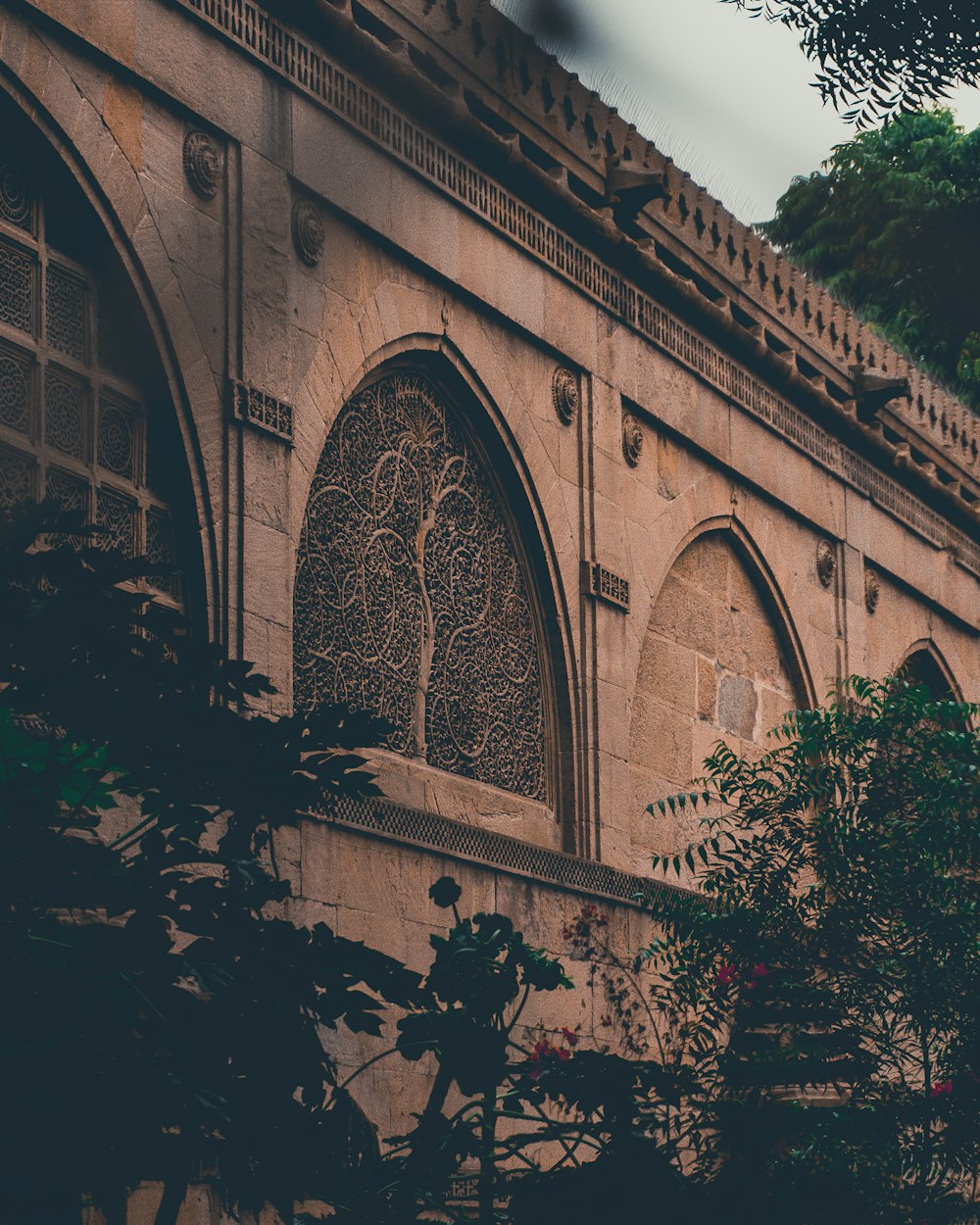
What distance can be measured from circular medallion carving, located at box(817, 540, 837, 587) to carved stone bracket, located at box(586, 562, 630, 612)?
3.22 metres

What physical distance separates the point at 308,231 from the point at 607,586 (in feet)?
10.4

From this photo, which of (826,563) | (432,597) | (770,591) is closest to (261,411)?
(432,597)

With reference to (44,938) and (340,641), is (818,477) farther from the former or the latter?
(44,938)

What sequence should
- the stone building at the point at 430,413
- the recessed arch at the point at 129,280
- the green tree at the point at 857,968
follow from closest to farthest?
1. the green tree at the point at 857,968
2. the recessed arch at the point at 129,280
3. the stone building at the point at 430,413

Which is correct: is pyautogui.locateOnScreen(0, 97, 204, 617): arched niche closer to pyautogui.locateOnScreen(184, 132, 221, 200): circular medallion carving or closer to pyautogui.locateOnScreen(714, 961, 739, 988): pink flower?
pyautogui.locateOnScreen(184, 132, 221, 200): circular medallion carving

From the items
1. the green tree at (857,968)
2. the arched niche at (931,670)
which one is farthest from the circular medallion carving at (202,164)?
the arched niche at (931,670)

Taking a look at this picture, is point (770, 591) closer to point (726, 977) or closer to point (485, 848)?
point (485, 848)

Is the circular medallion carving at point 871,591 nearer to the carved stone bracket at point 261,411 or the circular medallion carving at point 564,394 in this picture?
the circular medallion carving at point 564,394

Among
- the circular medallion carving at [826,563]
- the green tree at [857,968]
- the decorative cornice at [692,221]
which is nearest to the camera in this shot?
the green tree at [857,968]

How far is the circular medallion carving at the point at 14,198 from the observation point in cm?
852

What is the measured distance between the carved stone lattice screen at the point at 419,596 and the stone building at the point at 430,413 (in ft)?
0.07

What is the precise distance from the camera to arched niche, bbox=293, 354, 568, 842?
1020 cm

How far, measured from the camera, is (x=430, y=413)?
1124cm

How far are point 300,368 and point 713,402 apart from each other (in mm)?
4691
